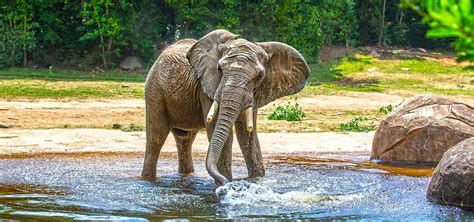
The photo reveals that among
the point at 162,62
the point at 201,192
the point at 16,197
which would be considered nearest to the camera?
the point at 16,197

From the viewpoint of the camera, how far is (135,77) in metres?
24.4

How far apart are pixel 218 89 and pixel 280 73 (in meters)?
1.07

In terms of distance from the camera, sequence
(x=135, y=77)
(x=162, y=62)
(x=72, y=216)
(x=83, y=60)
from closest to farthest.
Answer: (x=72, y=216) → (x=162, y=62) → (x=135, y=77) → (x=83, y=60)

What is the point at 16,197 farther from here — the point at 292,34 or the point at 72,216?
the point at 292,34

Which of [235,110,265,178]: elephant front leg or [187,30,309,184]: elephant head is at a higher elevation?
[187,30,309,184]: elephant head

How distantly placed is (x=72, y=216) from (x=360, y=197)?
9.51ft

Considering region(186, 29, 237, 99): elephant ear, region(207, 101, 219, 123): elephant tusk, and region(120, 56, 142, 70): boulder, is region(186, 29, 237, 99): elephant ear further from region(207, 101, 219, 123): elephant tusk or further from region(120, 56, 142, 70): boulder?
region(120, 56, 142, 70): boulder

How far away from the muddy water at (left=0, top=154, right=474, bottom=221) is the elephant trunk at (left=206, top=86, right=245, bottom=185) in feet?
1.11

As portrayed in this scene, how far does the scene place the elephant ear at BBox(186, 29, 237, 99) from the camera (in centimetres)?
799

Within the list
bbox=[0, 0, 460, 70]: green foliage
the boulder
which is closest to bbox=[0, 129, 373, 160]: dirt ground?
bbox=[0, 0, 460, 70]: green foliage

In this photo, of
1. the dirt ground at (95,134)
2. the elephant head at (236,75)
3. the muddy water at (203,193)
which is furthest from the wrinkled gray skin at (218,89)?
the dirt ground at (95,134)

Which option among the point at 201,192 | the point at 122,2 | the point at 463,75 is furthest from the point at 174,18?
the point at 201,192

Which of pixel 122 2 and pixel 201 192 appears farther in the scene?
pixel 122 2

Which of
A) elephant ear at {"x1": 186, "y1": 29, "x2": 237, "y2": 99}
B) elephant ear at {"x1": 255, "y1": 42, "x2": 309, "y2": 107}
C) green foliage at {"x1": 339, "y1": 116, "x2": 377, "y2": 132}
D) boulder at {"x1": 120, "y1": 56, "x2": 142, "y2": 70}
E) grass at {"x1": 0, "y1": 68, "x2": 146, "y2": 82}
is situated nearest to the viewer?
elephant ear at {"x1": 186, "y1": 29, "x2": 237, "y2": 99}
